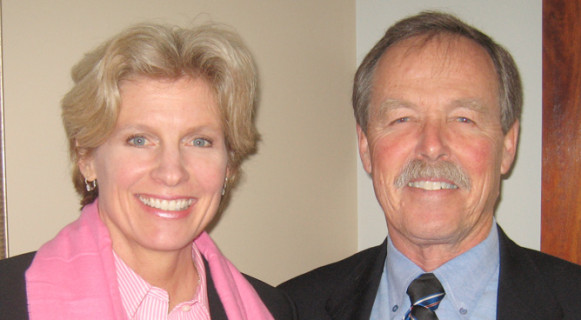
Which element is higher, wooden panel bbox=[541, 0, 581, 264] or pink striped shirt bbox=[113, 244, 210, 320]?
wooden panel bbox=[541, 0, 581, 264]

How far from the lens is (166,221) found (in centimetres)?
150

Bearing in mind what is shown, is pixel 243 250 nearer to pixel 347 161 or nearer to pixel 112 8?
pixel 347 161

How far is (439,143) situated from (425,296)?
1.56ft

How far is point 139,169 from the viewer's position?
1449 millimetres

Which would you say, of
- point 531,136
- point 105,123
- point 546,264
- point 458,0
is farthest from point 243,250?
point 458,0

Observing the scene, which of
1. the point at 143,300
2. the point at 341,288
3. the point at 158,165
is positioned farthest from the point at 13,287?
the point at 341,288

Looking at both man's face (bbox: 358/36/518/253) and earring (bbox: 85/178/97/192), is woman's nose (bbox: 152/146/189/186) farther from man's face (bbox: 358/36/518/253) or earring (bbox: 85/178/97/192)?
man's face (bbox: 358/36/518/253)

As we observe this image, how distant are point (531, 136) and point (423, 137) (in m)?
0.89

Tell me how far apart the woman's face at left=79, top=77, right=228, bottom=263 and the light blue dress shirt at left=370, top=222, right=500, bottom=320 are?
0.67 m

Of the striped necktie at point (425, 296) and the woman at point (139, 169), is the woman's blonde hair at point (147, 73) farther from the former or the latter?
the striped necktie at point (425, 296)

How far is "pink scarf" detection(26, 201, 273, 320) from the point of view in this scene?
134cm

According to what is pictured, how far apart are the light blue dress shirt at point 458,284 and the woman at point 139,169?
25.3 inches

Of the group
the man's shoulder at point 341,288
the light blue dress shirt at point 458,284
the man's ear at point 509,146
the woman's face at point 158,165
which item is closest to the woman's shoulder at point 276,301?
the man's shoulder at point 341,288

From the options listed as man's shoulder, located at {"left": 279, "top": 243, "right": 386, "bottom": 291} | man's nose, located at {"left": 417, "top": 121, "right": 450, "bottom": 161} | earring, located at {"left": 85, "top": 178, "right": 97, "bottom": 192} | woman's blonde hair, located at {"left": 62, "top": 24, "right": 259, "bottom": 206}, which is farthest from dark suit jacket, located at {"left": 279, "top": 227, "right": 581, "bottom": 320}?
earring, located at {"left": 85, "top": 178, "right": 97, "bottom": 192}
